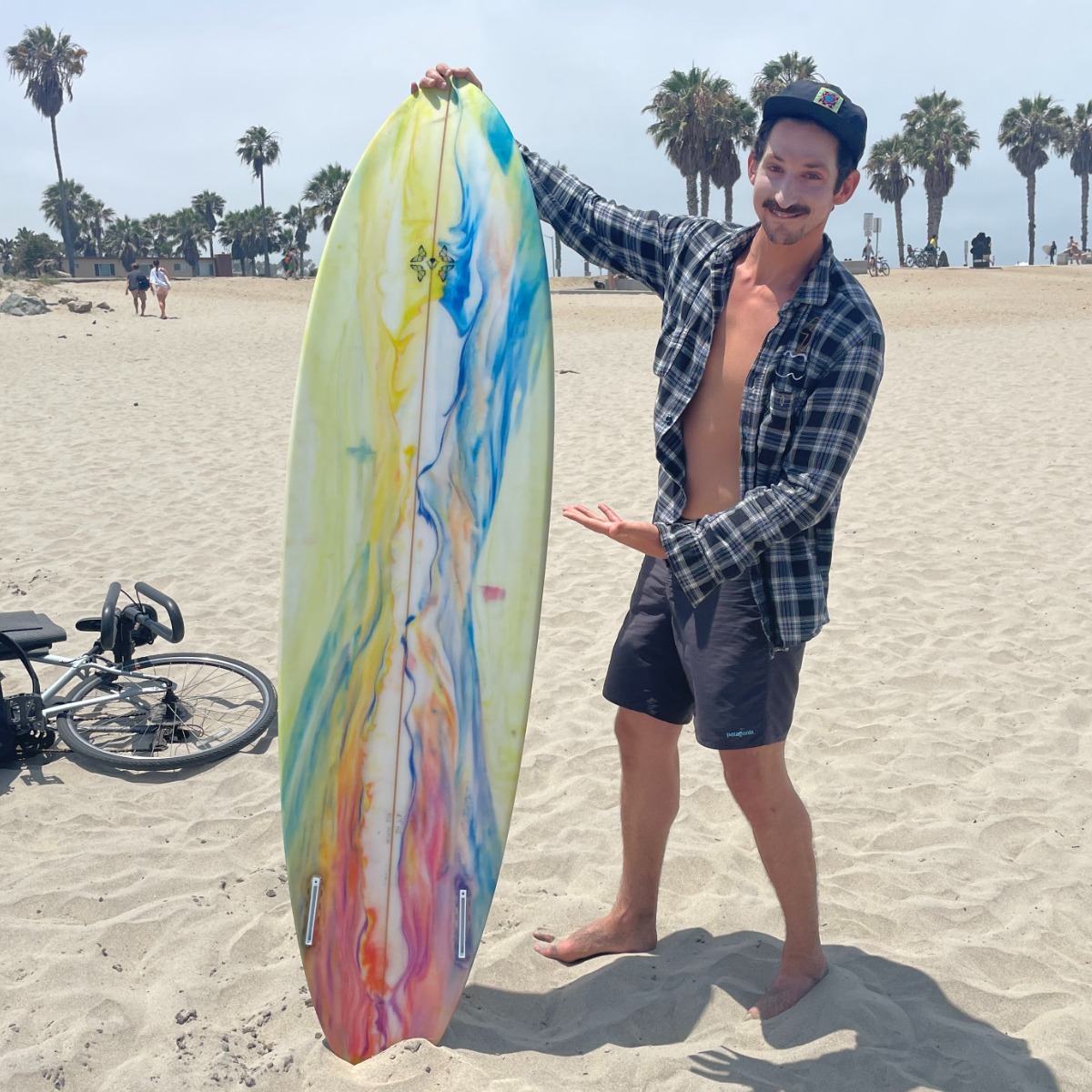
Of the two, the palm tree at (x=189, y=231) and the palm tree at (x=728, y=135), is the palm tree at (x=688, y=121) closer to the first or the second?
the palm tree at (x=728, y=135)

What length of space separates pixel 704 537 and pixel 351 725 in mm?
933

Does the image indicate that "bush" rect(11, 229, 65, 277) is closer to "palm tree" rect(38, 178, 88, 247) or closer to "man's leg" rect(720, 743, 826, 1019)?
"palm tree" rect(38, 178, 88, 247)

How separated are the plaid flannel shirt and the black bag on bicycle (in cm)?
239

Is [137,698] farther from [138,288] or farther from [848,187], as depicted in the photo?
[138,288]

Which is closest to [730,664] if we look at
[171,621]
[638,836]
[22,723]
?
[638,836]

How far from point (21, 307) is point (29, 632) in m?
19.5

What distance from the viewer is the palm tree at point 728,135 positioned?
116 ft

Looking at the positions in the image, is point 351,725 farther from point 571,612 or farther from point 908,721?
point 571,612

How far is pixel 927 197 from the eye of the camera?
4475cm

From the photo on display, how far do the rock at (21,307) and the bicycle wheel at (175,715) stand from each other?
1917 centimetres

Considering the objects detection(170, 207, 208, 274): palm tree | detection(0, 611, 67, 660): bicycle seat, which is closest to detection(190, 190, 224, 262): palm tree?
detection(170, 207, 208, 274): palm tree

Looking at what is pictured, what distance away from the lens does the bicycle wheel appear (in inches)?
139

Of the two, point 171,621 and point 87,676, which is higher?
point 171,621

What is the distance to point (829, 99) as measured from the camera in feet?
6.28
